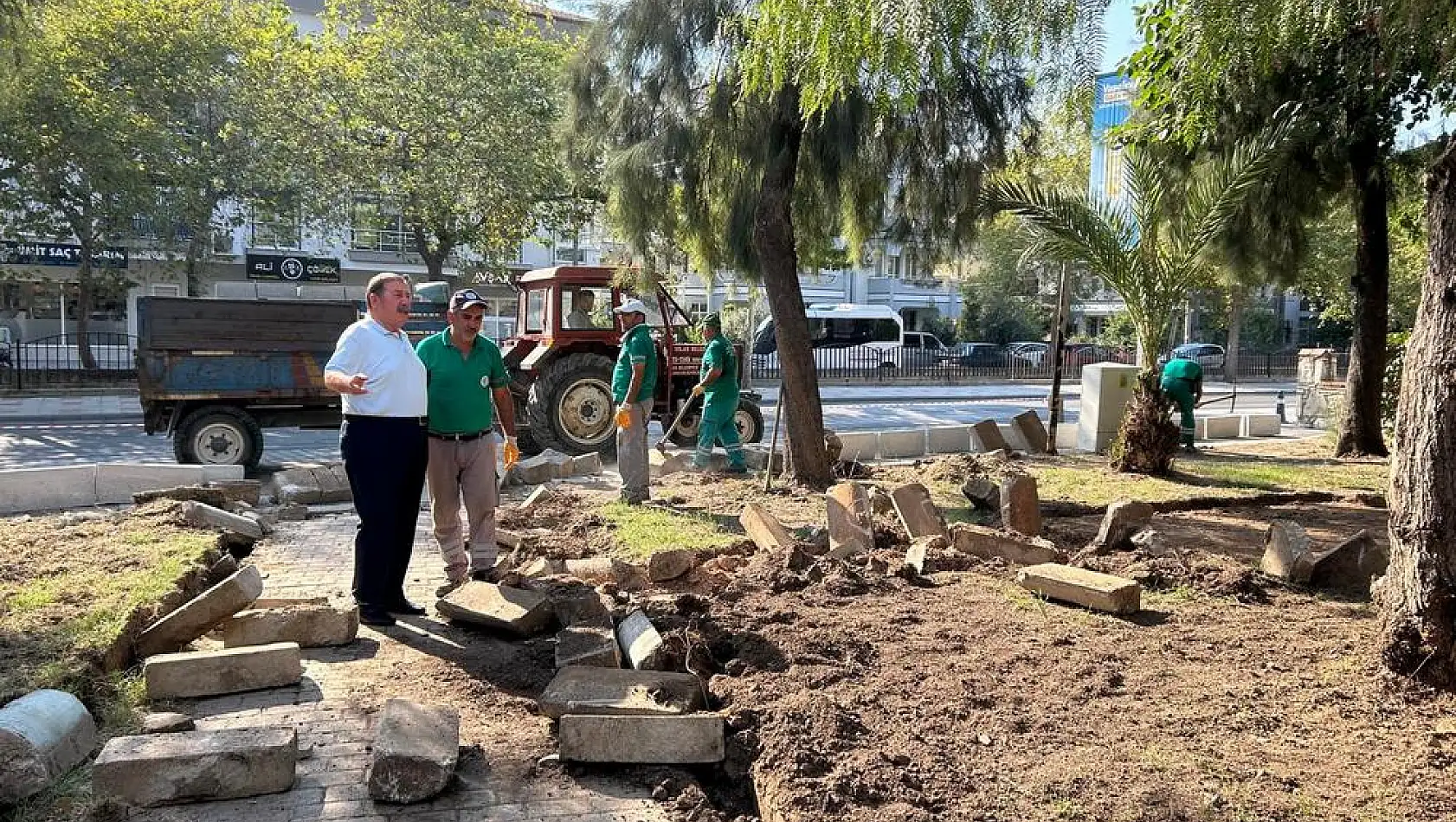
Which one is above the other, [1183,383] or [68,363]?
[1183,383]

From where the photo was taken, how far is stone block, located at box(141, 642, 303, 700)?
4102 millimetres

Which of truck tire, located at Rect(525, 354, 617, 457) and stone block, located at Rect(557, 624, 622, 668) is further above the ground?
truck tire, located at Rect(525, 354, 617, 457)

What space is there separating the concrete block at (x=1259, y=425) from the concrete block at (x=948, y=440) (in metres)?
6.47

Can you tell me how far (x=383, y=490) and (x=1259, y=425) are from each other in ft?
51.9

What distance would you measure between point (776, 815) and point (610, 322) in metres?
10.1

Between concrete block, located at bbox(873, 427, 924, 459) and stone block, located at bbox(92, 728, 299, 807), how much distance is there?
980 cm

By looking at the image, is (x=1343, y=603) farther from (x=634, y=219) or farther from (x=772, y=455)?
(x=634, y=219)

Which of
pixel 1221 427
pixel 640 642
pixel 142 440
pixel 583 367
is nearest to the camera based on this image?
pixel 640 642

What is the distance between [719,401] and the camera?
10.4 meters

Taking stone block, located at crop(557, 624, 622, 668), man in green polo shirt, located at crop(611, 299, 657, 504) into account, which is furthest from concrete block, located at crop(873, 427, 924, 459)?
stone block, located at crop(557, 624, 622, 668)

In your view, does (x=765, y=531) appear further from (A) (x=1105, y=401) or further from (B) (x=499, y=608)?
(A) (x=1105, y=401)

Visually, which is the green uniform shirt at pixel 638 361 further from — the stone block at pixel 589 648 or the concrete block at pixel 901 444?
the concrete block at pixel 901 444

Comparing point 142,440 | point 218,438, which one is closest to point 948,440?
point 218,438

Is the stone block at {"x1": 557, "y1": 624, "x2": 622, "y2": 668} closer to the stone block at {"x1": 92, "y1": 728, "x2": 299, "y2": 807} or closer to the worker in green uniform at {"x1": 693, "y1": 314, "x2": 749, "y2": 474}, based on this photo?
the stone block at {"x1": 92, "y1": 728, "x2": 299, "y2": 807}
